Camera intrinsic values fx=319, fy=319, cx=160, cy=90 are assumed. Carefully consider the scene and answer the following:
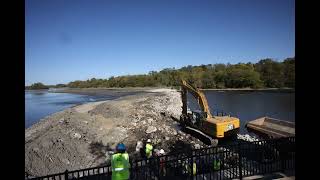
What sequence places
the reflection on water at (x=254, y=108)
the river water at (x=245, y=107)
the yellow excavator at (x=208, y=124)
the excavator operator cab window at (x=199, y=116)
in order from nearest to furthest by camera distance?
the yellow excavator at (x=208, y=124) < the excavator operator cab window at (x=199, y=116) < the reflection on water at (x=254, y=108) < the river water at (x=245, y=107)

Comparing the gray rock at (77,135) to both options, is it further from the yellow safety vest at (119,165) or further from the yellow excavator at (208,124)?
the yellow safety vest at (119,165)

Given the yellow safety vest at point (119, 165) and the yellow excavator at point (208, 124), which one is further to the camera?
the yellow excavator at point (208, 124)

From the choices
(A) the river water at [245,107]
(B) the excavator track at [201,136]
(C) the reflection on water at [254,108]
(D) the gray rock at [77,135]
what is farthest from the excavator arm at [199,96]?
(D) the gray rock at [77,135]

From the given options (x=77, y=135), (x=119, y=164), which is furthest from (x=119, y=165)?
(x=77, y=135)

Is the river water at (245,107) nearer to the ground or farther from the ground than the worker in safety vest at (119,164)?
nearer to the ground

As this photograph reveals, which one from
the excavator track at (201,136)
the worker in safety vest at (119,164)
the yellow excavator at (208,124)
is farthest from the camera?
the excavator track at (201,136)

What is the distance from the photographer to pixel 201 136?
21125 mm

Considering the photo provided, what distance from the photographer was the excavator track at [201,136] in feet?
64.1

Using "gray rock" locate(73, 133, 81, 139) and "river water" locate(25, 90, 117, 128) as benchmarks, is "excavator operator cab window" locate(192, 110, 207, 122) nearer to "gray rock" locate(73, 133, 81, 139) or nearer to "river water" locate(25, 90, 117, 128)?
"gray rock" locate(73, 133, 81, 139)

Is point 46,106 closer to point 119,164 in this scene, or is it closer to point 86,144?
point 86,144

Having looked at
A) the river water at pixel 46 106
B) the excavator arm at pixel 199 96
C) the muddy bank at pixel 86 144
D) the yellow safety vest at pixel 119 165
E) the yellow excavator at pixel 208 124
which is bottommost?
the river water at pixel 46 106

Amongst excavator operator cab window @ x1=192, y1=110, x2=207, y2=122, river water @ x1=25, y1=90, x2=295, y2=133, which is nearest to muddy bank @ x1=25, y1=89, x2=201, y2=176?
excavator operator cab window @ x1=192, y1=110, x2=207, y2=122
